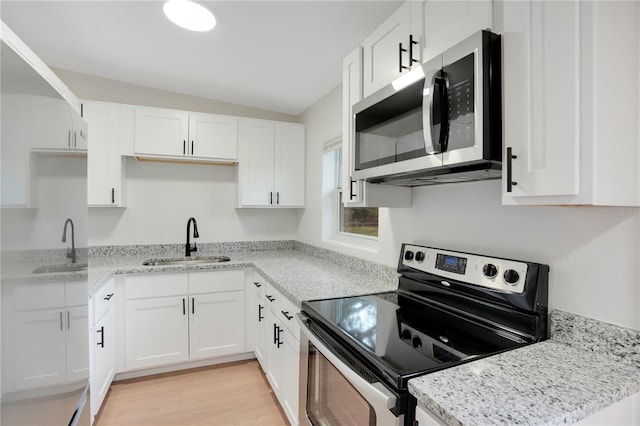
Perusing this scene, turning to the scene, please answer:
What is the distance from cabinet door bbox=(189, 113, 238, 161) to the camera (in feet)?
9.71

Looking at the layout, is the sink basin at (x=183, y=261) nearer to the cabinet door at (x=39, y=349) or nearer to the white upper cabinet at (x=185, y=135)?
the white upper cabinet at (x=185, y=135)

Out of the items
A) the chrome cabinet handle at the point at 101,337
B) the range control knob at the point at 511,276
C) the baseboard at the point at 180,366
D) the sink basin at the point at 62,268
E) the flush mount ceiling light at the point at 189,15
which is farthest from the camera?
the baseboard at the point at 180,366

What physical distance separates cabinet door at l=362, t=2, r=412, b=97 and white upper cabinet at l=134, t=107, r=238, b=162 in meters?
1.79

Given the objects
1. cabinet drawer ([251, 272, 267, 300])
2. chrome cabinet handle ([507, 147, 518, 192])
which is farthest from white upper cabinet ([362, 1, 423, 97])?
cabinet drawer ([251, 272, 267, 300])

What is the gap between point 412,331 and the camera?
124cm

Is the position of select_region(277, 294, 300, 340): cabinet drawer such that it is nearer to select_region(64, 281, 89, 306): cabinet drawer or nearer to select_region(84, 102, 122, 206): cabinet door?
select_region(64, 281, 89, 306): cabinet drawer

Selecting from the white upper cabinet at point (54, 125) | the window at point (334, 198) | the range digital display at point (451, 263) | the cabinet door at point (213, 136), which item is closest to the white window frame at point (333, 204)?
the window at point (334, 198)

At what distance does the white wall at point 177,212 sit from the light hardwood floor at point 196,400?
1.25 m

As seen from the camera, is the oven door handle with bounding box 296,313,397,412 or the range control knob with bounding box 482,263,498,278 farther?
the range control knob with bounding box 482,263,498,278

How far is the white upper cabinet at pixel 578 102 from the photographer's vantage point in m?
0.81

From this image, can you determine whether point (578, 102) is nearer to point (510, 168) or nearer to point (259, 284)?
point (510, 168)

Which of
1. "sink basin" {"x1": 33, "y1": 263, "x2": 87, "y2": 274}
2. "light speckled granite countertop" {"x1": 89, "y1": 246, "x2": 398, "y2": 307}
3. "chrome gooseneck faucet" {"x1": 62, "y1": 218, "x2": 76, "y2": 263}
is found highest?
"chrome gooseneck faucet" {"x1": 62, "y1": 218, "x2": 76, "y2": 263}

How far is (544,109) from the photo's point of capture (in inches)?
34.4

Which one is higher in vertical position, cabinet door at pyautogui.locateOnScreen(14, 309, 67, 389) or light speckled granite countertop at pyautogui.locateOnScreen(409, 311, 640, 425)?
cabinet door at pyautogui.locateOnScreen(14, 309, 67, 389)
